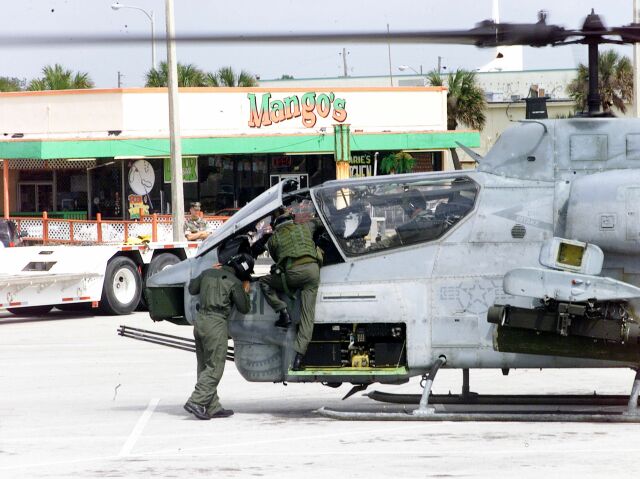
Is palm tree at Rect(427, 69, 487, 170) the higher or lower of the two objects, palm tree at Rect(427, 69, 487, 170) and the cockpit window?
the higher

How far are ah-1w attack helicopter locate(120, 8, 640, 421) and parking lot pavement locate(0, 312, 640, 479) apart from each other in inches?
24.2

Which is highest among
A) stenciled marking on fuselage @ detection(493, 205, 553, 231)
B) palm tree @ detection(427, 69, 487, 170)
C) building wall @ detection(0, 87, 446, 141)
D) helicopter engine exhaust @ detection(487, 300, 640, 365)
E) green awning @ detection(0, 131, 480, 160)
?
palm tree @ detection(427, 69, 487, 170)

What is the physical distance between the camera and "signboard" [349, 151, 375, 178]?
153ft

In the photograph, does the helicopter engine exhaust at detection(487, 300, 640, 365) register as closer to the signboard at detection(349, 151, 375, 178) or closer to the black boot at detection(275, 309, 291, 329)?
the black boot at detection(275, 309, 291, 329)

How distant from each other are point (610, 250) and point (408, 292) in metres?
1.84

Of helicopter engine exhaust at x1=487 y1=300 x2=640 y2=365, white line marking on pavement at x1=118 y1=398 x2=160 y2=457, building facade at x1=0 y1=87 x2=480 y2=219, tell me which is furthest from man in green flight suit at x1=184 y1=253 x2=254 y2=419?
building facade at x1=0 y1=87 x2=480 y2=219

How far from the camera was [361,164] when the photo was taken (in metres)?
46.8

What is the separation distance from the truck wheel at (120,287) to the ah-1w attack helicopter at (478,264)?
10.3 meters

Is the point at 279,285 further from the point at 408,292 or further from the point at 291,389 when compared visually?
the point at 291,389

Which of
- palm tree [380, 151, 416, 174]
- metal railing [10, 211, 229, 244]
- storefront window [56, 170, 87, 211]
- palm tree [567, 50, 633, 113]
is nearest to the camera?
metal railing [10, 211, 229, 244]

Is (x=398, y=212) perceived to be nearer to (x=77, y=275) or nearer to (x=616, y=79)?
(x=77, y=275)

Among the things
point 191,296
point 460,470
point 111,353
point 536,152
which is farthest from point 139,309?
point 460,470

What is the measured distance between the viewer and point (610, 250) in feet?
36.0

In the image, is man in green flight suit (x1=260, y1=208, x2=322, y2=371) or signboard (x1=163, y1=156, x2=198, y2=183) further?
signboard (x1=163, y1=156, x2=198, y2=183)
